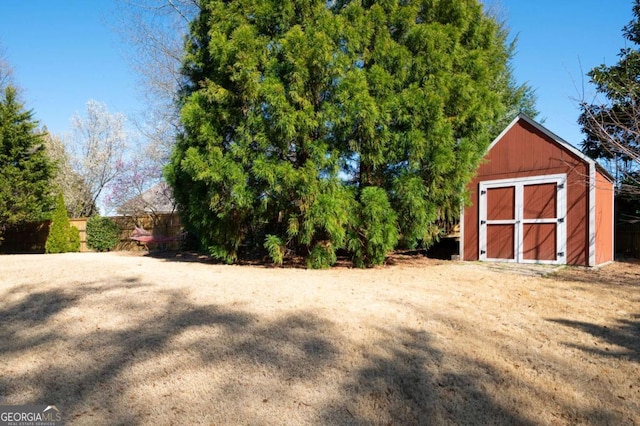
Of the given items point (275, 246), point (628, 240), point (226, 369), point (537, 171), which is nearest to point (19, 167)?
point (275, 246)

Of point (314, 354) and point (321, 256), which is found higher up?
point (321, 256)

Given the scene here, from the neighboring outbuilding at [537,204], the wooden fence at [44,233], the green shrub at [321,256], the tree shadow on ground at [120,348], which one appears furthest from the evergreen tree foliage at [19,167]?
the neighboring outbuilding at [537,204]

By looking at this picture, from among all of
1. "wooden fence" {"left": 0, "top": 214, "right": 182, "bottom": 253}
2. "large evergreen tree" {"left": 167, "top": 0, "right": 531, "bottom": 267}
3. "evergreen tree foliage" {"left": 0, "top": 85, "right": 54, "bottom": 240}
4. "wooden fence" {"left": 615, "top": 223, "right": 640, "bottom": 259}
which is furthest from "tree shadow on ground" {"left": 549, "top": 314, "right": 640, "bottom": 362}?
"evergreen tree foliage" {"left": 0, "top": 85, "right": 54, "bottom": 240}

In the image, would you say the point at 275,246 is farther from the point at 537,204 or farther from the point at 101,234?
the point at 101,234

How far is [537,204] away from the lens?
31.3ft

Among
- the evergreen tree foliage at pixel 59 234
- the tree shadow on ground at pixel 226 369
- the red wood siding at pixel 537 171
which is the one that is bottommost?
the tree shadow on ground at pixel 226 369

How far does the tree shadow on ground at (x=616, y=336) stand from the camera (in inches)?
145

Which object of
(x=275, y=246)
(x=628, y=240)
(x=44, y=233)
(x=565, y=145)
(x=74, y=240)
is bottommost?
(x=74, y=240)

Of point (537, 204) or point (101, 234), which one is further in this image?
point (101, 234)

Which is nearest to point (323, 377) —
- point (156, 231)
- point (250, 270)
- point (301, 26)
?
point (250, 270)

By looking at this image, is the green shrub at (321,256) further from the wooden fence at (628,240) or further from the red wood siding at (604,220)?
the wooden fence at (628,240)

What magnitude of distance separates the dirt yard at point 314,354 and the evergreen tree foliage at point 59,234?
12.7 m

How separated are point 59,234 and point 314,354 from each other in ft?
55.1

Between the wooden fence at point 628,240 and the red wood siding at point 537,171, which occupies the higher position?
the red wood siding at point 537,171
